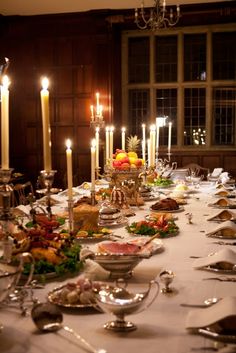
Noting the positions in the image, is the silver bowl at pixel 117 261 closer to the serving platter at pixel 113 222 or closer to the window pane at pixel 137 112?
the serving platter at pixel 113 222

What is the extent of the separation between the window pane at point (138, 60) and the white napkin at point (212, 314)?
8.01 metres

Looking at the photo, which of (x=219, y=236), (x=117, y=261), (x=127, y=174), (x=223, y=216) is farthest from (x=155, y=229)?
(x=127, y=174)

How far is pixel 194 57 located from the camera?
904 centimetres

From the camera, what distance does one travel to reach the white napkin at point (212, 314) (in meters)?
1.29

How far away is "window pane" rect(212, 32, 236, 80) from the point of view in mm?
8828

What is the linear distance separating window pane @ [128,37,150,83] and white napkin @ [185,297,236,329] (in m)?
8.01

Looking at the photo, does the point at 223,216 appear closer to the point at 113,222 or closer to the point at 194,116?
the point at 113,222

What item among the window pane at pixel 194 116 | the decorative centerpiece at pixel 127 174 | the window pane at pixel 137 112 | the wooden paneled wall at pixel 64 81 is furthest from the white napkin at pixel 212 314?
the window pane at pixel 137 112

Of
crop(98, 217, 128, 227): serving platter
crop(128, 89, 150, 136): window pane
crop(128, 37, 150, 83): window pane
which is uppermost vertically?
crop(128, 37, 150, 83): window pane

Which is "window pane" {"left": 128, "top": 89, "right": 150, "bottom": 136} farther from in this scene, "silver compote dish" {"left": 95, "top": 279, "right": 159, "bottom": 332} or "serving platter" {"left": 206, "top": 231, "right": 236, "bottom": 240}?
"silver compote dish" {"left": 95, "top": 279, "right": 159, "bottom": 332}

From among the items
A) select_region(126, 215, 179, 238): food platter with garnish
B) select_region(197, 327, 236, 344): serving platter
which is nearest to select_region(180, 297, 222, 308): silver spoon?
select_region(197, 327, 236, 344): serving platter

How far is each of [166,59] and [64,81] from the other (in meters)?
1.93

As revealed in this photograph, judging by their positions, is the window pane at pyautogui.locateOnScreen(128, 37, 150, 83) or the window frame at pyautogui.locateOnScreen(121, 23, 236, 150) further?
the window pane at pyautogui.locateOnScreen(128, 37, 150, 83)

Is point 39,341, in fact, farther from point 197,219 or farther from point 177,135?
point 177,135
